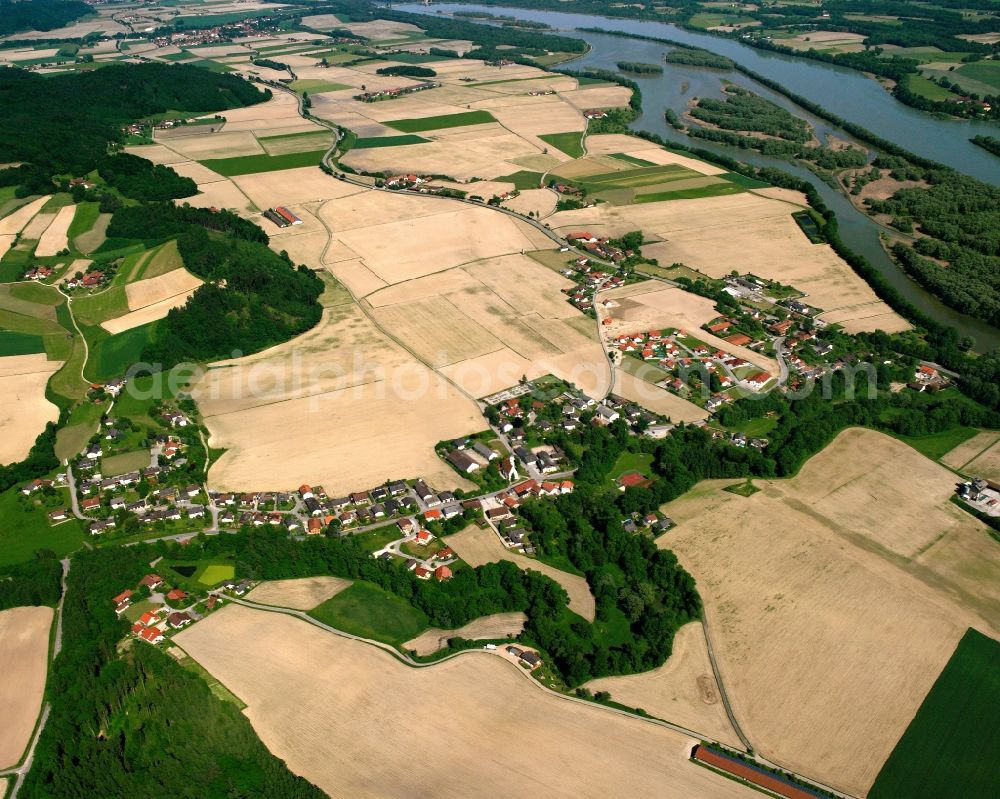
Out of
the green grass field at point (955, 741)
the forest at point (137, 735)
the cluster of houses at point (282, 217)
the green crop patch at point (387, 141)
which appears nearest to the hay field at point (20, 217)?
the cluster of houses at point (282, 217)

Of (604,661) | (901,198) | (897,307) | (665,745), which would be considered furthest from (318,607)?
(901,198)

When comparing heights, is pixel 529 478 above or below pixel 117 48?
below

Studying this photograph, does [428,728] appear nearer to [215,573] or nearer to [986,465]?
[215,573]

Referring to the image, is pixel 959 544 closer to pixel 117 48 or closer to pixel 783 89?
pixel 783 89

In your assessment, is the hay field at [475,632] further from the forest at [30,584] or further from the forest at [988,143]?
the forest at [988,143]

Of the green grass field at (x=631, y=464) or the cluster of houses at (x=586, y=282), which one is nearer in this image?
the green grass field at (x=631, y=464)

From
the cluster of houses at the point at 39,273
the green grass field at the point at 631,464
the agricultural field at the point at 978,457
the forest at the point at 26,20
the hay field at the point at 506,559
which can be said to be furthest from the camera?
the forest at the point at 26,20
